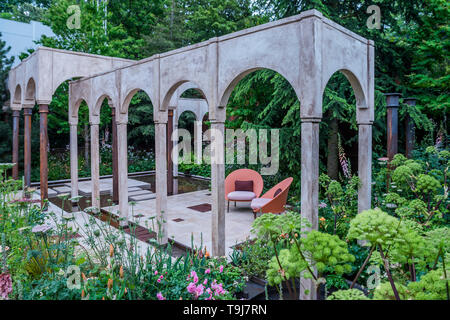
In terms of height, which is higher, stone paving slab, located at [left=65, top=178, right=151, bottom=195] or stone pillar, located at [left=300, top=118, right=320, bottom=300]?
stone pillar, located at [left=300, top=118, right=320, bottom=300]

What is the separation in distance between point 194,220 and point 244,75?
3.80m

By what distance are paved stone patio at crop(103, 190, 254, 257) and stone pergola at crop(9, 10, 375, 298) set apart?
0.75m

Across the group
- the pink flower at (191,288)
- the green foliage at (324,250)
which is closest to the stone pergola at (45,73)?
the pink flower at (191,288)

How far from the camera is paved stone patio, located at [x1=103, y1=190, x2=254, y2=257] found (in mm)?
5855

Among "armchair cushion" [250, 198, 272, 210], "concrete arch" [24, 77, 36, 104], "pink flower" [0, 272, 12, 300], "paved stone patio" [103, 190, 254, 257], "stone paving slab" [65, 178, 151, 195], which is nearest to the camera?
"pink flower" [0, 272, 12, 300]

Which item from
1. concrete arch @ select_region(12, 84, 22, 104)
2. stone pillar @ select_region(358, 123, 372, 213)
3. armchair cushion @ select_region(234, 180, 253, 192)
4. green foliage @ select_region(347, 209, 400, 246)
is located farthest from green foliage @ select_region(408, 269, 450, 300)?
concrete arch @ select_region(12, 84, 22, 104)

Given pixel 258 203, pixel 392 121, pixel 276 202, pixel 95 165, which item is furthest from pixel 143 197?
pixel 392 121

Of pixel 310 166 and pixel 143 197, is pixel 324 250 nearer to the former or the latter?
pixel 310 166

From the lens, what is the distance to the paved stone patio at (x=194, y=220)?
586 cm

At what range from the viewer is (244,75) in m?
4.43

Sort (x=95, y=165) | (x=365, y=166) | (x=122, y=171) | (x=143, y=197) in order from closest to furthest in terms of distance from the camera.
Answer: (x=365, y=166) < (x=122, y=171) < (x=95, y=165) < (x=143, y=197)

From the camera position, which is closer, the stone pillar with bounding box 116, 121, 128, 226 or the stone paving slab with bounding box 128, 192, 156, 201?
the stone pillar with bounding box 116, 121, 128, 226

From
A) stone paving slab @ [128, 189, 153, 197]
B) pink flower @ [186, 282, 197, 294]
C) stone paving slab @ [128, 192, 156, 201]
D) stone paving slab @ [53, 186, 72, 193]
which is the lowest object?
stone paving slab @ [128, 192, 156, 201]

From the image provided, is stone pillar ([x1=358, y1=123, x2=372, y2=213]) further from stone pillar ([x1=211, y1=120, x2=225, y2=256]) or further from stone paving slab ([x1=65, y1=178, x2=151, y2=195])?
Result: stone paving slab ([x1=65, y1=178, x2=151, y2=195])
